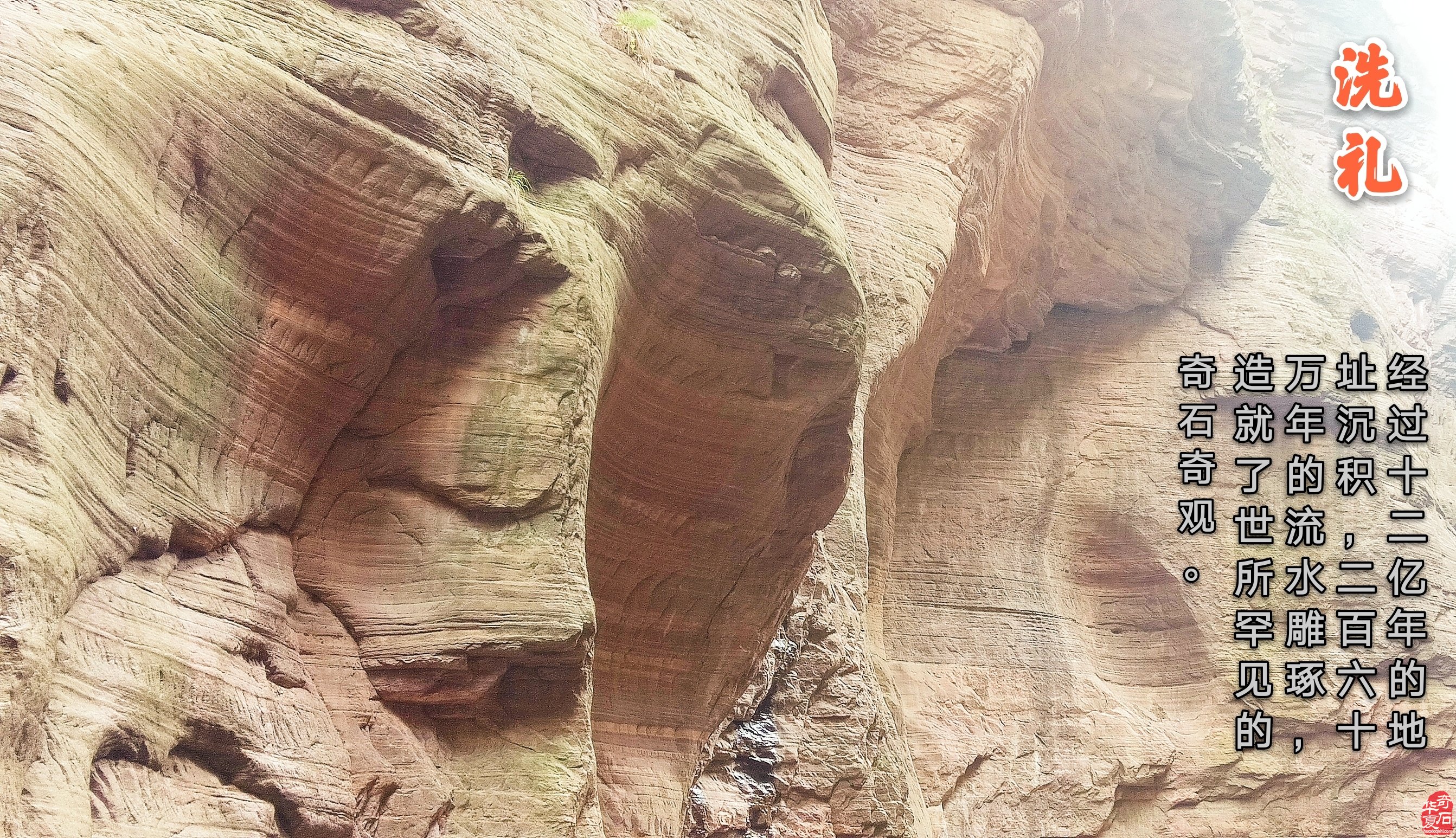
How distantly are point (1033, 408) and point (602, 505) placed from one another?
34.3 ft

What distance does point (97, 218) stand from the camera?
12.7 ft

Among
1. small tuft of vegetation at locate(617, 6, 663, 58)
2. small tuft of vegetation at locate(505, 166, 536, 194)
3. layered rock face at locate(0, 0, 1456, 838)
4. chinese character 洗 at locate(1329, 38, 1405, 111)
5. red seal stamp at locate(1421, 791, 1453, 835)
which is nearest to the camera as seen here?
layered rock face at locate(0, 0, 1456, 838)

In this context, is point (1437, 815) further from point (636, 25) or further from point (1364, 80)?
point (636, 25)

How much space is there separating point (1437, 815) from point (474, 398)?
46.6 ft

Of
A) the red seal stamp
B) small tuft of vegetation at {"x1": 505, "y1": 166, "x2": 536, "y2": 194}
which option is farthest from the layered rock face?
the red seal stamp

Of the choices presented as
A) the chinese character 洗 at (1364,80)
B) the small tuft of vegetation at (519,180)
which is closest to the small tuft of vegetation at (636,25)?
the small tuft of vegetation at (519,180)

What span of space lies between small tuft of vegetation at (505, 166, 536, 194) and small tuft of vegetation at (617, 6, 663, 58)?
1.00 meters

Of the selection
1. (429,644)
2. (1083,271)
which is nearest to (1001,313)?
(1083,271)

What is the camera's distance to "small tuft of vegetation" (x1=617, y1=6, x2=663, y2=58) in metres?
6.30

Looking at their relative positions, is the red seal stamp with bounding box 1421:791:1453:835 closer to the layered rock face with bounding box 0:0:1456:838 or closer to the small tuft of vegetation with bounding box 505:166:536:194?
the layered rock face with bounding box 0:0:1456:838

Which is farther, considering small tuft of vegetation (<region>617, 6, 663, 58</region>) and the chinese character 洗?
the chinese character 洗

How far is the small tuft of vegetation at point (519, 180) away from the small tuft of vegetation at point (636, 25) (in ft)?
3.28

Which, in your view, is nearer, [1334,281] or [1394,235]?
[1334,281]

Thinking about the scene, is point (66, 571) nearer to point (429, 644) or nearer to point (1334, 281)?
point (429, 644)
